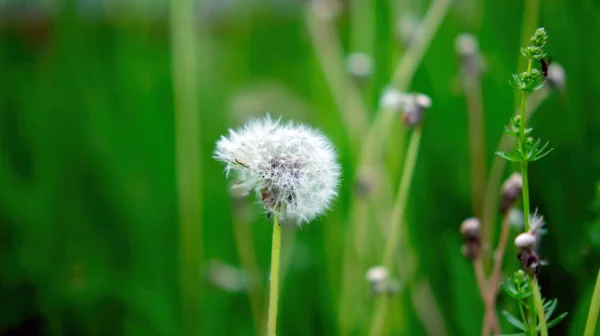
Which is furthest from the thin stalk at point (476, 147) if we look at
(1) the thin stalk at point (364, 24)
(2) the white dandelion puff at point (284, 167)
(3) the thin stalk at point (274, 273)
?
(3) the thin stalk at point (274, 273)

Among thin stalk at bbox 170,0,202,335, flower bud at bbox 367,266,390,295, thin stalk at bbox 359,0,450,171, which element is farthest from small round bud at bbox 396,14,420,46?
flower bud at bbox 367,266,390,295

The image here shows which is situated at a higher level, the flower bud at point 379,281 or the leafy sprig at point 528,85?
the leafy sprig at point 528,85

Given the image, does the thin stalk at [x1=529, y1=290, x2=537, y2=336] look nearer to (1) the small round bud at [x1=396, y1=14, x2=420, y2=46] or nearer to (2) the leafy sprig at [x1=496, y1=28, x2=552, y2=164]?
(2) the leafy sprig at [x1=496, y1=28, x2=552, y2=164]

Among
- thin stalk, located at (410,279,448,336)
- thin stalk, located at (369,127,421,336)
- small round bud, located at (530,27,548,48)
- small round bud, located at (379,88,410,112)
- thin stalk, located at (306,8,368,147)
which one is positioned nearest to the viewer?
small round bud, located at (530,27,548,48)

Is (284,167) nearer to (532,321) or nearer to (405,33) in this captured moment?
(532,321)

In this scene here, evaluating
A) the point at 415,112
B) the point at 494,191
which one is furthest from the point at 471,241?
the point at 494,191

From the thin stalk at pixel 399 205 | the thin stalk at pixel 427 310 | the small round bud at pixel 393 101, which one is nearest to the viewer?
the thin stalk at pixel 399 205

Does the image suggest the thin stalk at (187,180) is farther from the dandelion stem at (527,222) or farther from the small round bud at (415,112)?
the dandelion stem at (527,222)

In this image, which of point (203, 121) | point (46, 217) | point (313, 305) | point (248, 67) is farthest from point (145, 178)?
point (248, 67)
